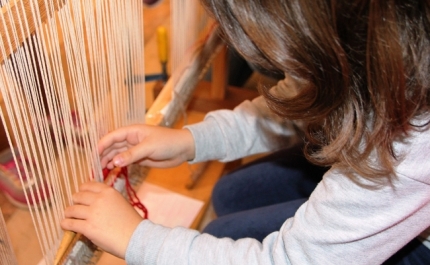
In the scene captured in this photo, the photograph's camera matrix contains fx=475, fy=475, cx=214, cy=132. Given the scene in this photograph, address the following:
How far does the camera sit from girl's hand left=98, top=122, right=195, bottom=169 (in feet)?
2.69

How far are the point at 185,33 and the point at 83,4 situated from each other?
50 centimetres

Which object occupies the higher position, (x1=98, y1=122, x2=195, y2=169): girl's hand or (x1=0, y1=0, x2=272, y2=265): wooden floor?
(x1=98, y1=122, x2=195, y2=169): girl's hand

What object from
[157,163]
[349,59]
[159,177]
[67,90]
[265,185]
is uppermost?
[349,59]

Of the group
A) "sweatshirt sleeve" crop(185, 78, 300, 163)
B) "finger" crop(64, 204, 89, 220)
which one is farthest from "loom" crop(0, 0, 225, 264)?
"sweatshirt sleeve" crop(185, 78, 300, 163)

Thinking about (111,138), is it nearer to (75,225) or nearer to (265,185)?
(75,225)

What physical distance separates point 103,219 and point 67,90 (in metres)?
0.23

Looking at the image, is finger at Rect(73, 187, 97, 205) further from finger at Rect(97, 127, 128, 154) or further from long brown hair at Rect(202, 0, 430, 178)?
long brown hair at Rect(202, 0, 430, 178)

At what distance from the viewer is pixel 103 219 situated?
2.42 feet

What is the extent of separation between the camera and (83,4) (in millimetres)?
622

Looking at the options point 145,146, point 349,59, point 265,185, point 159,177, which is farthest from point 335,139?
point 159,177

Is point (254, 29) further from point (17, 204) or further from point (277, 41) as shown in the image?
point (17, 204)

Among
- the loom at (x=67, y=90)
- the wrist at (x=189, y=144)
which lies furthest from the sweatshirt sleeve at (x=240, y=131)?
the loom at (x=67, y=90)

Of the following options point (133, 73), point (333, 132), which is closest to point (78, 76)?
point (133, 73)

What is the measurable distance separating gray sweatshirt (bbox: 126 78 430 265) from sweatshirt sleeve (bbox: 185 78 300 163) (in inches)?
9.5
